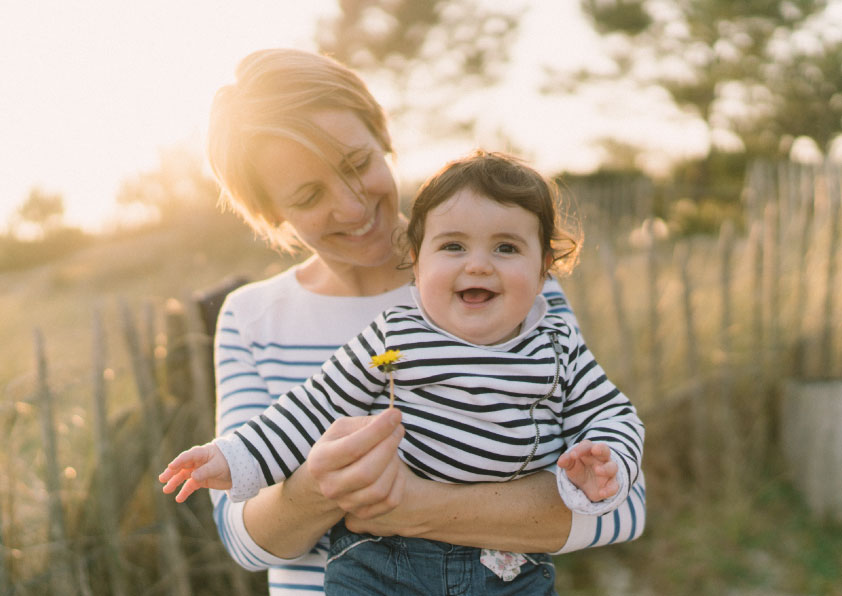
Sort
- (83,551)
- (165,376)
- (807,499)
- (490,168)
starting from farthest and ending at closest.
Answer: (807,499), (165,376), (83,551), (490,168)

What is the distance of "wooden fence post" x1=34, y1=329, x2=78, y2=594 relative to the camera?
246cm

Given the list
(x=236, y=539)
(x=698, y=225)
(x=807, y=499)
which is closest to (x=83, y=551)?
(x=236, y=539)

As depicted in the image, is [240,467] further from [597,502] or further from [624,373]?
[624,373]

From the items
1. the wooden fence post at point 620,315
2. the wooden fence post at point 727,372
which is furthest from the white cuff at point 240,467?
the wooden fence post at point 727,372

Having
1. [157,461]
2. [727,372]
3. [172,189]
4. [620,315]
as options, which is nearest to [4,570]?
[157,461]

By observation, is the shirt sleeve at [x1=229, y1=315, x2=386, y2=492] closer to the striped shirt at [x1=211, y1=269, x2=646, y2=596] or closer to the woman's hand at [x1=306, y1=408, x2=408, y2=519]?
the woman's hand at [x1=306, y1=408, x2=408, y2=519]

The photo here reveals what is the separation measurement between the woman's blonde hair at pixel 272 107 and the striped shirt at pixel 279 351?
0.31 m

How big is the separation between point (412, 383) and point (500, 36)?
58.8 ft

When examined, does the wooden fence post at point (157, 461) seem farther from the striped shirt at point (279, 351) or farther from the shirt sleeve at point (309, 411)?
the shirt sleeve at point (309, 411)

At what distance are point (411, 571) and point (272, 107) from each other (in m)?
1.17

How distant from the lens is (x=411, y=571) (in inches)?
57.7

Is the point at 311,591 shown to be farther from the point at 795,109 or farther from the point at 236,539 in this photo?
the point at 795,109

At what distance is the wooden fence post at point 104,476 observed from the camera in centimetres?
259

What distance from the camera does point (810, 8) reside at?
18.1m
